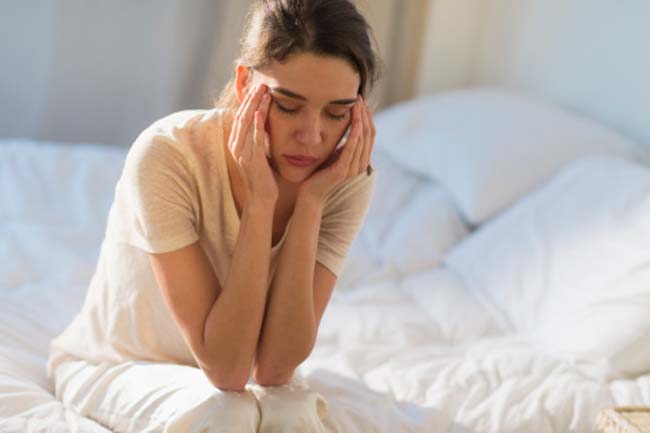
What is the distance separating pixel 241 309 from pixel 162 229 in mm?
161

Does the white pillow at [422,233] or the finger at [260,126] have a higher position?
the finger at [260,126]

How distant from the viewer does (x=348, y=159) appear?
1371 mm

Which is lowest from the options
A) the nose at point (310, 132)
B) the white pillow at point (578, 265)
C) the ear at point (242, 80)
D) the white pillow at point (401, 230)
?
the white pillow at point (401, 230)

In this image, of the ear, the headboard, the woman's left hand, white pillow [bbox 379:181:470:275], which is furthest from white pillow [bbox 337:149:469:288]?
the ear

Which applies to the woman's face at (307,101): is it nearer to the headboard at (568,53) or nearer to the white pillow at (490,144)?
the white pillow at (490,144)

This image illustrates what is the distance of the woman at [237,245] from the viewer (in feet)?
4.08

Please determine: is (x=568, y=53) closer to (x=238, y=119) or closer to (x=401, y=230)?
(x=401, y=230)

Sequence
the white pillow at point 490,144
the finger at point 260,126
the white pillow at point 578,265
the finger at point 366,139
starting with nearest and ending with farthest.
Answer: the finger at point 260,126 < the finger at point 366,139 < the white pillow at point 578,265 < the white pillow at point 490,144

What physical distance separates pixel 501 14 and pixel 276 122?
6.27 feet

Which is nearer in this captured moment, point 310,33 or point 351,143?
point 310,33

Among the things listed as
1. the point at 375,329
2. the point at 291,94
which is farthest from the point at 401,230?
the point at 291,94

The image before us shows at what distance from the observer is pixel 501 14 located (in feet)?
9.80

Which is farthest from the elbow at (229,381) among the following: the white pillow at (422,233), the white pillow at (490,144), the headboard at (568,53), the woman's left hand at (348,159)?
the headboard at (568,53)

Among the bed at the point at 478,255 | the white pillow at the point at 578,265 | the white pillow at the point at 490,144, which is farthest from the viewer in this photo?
the white pillow at the point at 490,144
